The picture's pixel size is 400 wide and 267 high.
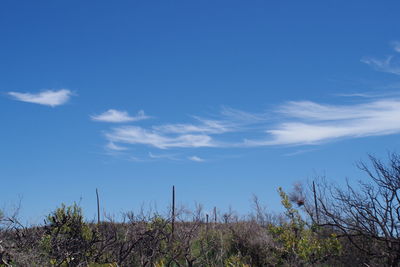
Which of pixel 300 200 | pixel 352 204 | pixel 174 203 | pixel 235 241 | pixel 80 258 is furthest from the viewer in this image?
pixel 174 203

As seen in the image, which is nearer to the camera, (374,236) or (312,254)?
(374,236)

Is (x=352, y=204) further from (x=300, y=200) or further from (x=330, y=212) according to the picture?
(x=300, y=200)

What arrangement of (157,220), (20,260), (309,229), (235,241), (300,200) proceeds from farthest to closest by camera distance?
(157,220) → (235,241) → (300,200) → (309,229) → (20,260)

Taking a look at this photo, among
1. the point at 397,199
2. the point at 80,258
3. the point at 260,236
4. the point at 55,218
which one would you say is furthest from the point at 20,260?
the point at 260,236

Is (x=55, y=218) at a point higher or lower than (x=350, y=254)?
higher

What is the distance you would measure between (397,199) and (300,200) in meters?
A: 5.78

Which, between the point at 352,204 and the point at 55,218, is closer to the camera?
the point at 352,204

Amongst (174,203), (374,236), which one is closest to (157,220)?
(174,203)

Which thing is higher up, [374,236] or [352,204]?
[352,204]

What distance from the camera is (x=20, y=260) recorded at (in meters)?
12.5

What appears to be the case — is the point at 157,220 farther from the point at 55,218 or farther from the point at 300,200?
the point at 300,200

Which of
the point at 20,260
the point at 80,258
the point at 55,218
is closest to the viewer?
the point at 20,260

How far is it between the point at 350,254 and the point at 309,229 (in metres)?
1.94

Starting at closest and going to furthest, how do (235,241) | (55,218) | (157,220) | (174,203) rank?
1. (55,218)
2. (235,241)
3. (157,220)
4. (174,203)
